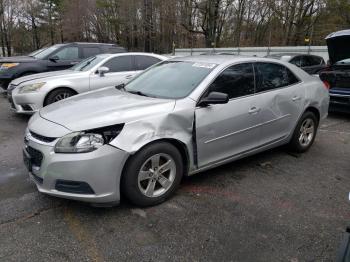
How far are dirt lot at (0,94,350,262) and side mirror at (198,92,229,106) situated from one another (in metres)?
1.02

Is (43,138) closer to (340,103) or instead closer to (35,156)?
(35,156)

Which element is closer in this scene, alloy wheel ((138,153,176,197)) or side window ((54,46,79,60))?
alloy wheel ((138,153,176,197))

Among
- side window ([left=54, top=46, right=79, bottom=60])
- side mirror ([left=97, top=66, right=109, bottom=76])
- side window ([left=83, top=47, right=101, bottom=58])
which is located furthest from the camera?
side window ([left=83, top=47, right=101, bottom=58])

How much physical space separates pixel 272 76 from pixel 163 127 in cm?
203

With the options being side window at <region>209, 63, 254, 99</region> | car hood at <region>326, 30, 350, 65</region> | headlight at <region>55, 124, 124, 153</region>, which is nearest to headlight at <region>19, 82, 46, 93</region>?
headlight at <region>55, 124, 124, 153</region>

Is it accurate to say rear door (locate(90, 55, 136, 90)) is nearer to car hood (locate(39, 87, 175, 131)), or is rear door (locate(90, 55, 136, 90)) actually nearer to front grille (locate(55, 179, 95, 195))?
car hood (locate(39, 87, 175, 131))

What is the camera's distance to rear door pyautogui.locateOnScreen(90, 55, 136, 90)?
7121 mm

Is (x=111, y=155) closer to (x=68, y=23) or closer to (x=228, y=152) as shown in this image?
(x=228, y=152)

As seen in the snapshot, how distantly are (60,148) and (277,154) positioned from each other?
3352 millimetres

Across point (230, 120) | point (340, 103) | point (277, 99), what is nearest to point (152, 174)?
point (230, 120)

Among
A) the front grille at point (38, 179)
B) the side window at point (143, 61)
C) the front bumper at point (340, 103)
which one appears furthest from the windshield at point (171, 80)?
the front bumper at point (340, 103)

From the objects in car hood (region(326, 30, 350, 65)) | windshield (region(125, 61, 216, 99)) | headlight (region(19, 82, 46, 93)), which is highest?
car hood (region(326, 30, 350, 65))

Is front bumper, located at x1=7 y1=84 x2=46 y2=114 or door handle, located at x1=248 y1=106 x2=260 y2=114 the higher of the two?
door handle, located at x1=248 y1=106 x2=260 y2=114

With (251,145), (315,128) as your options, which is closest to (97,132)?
(251,145)
